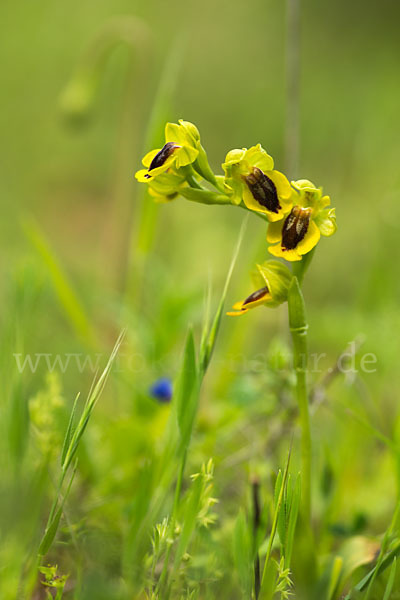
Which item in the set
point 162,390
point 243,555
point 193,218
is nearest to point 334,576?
point 243,555

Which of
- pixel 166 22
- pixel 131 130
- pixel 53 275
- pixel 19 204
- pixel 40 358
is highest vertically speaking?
pixel 166 22

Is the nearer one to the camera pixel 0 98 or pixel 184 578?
pixel 184 578

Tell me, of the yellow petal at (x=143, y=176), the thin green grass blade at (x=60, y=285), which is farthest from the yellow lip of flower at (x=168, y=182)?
the thin green grass blade at (x=60, y=285)

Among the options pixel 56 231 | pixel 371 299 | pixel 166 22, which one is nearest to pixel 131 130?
pixel 371 299

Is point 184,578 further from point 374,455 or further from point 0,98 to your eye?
point 0,98

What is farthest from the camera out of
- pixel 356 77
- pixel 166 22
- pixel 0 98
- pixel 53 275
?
pixel 166 22

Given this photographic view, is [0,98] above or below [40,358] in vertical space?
above

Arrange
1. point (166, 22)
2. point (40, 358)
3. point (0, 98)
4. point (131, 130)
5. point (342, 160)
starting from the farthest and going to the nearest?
1. point (166, 22)
2. point (0, 98)
3. point (342, 160)
4. point (131, 130)
5. point (40, 358)
